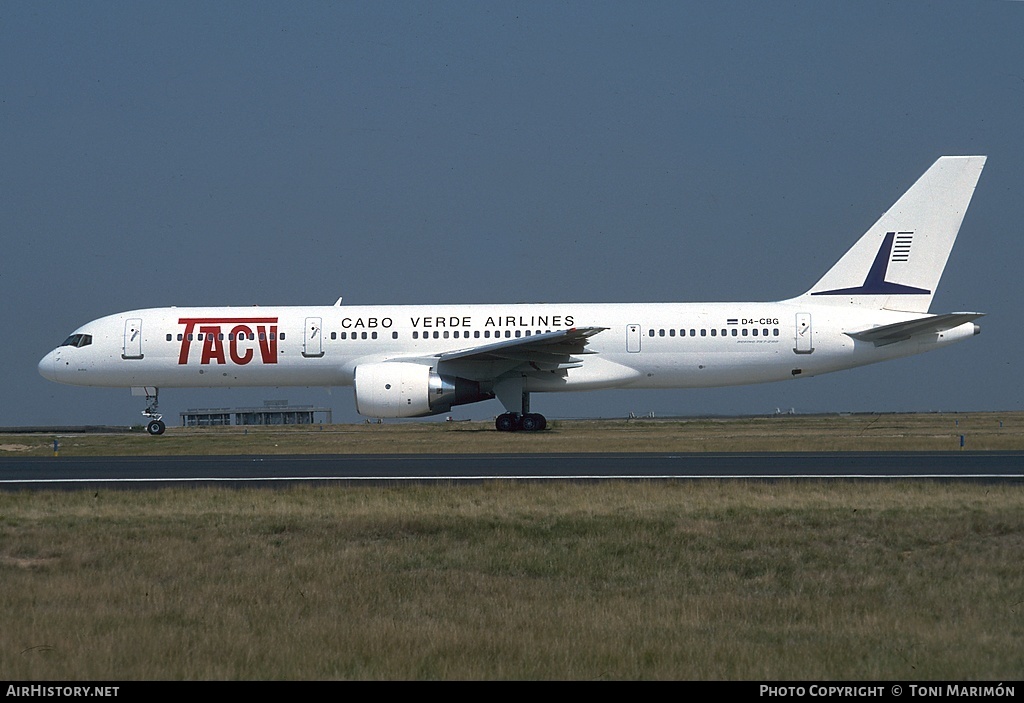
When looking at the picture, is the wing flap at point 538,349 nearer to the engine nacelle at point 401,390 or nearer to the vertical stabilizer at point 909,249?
the engine nacelle at point 401,390

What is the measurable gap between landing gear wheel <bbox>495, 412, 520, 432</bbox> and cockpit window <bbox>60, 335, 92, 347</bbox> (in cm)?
1311

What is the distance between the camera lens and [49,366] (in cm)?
3419

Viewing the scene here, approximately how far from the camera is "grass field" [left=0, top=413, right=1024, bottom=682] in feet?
22.9

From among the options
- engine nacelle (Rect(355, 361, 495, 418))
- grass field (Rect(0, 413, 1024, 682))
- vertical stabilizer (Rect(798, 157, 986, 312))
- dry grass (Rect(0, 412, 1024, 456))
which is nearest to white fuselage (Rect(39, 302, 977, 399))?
vertical stabilizer (Rect(798, 157, 986, 312))

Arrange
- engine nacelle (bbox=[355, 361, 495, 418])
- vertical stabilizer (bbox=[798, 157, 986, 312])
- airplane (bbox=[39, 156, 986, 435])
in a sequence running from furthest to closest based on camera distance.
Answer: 1. vertical stabilizer (bbox=[798, 157, 986, 312])
2. airplane (bbox=[39, 156, 986, 435])
3. engine nacelle (bbox=[355, 361, 495, 418])

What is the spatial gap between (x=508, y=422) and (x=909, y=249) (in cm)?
1296

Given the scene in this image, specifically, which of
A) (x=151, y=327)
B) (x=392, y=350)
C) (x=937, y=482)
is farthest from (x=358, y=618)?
(x=151, y=327)

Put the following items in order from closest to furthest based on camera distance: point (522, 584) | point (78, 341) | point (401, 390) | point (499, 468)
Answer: point (522, 584) → point (499, 468) → point (401, 390) → point (78, 341)

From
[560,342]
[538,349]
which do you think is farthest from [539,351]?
[560,342]

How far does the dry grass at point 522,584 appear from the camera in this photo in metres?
6.96

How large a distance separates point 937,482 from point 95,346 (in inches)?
1024

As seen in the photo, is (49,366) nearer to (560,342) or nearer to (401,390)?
(401,390)

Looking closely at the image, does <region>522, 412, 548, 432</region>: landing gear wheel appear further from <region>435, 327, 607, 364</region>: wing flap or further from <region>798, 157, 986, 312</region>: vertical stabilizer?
<region>798, 157, 986, 312</region>: vertical stabilizer

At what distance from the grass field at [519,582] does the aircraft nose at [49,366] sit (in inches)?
788
